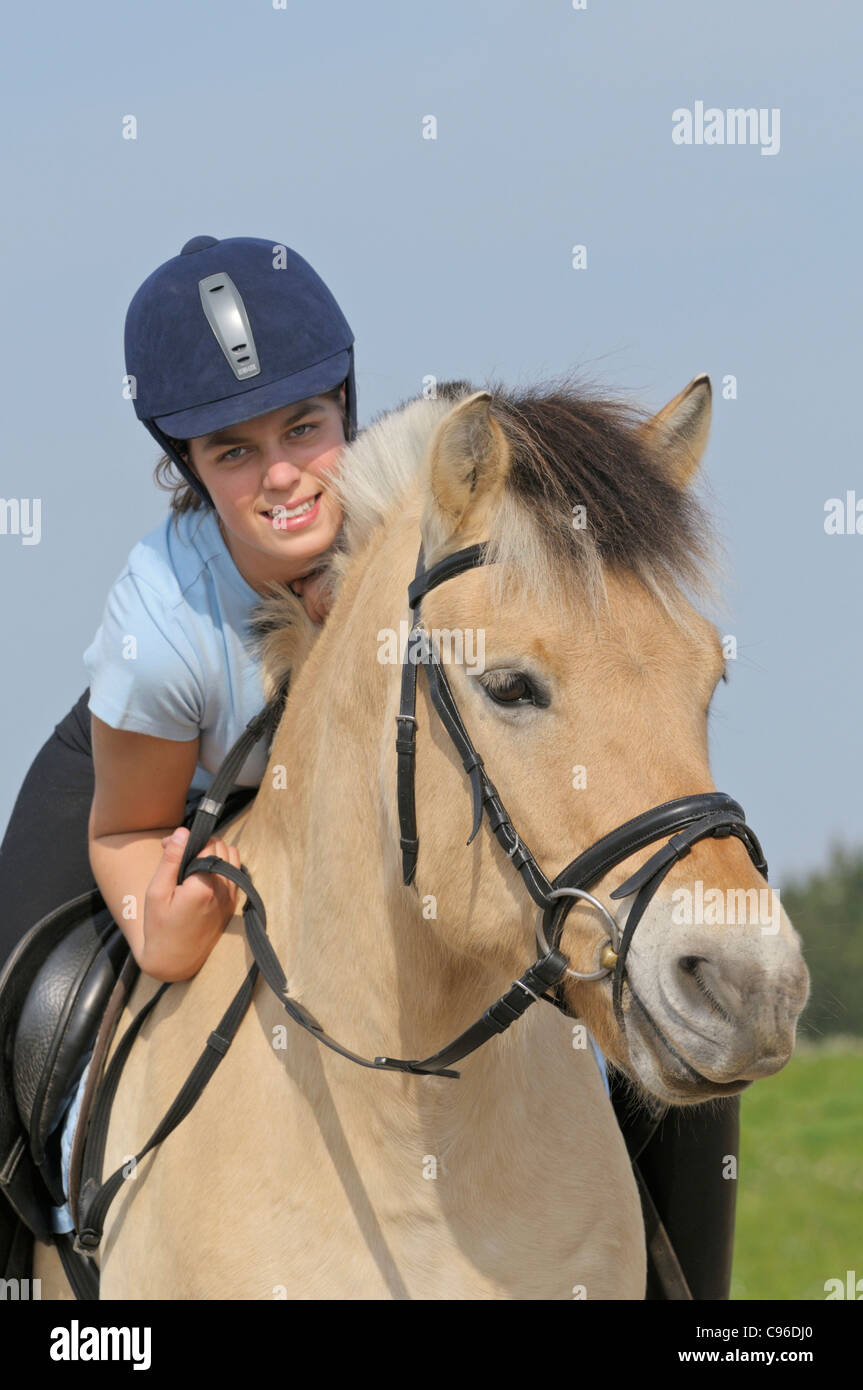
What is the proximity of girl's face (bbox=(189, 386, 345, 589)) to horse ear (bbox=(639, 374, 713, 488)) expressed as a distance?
0.95 meters

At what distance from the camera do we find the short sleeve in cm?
424

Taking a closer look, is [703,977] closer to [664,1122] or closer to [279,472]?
[279,472]

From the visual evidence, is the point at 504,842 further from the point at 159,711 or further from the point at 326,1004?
the point at 159,711

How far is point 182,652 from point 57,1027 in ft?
4.10

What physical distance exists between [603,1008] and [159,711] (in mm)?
1774

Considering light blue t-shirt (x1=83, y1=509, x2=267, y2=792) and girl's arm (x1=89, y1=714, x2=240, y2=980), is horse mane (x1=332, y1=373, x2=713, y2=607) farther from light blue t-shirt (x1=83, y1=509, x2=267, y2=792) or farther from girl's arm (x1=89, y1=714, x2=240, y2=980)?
girl's arm (x1=89, y1=714, x2=240, y2=980)

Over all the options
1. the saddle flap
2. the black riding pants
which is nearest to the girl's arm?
the saddle flap

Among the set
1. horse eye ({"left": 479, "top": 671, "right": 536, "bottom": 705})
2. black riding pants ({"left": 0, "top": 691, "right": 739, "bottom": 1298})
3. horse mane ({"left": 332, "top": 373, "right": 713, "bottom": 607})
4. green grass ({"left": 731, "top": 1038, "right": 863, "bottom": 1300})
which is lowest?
green grass ({"left": 731, "top": 1038, "right": 863, "bottom": 1300})

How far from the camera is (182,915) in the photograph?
13.4 feet

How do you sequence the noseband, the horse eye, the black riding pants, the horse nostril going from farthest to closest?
the black riding pants, the horse eye, the noseband, the horse nostril

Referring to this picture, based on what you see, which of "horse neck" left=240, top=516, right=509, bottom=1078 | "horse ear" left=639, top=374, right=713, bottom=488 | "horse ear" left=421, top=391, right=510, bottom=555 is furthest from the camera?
"horse ear" left=639, top=374, right=713, bottom=488
